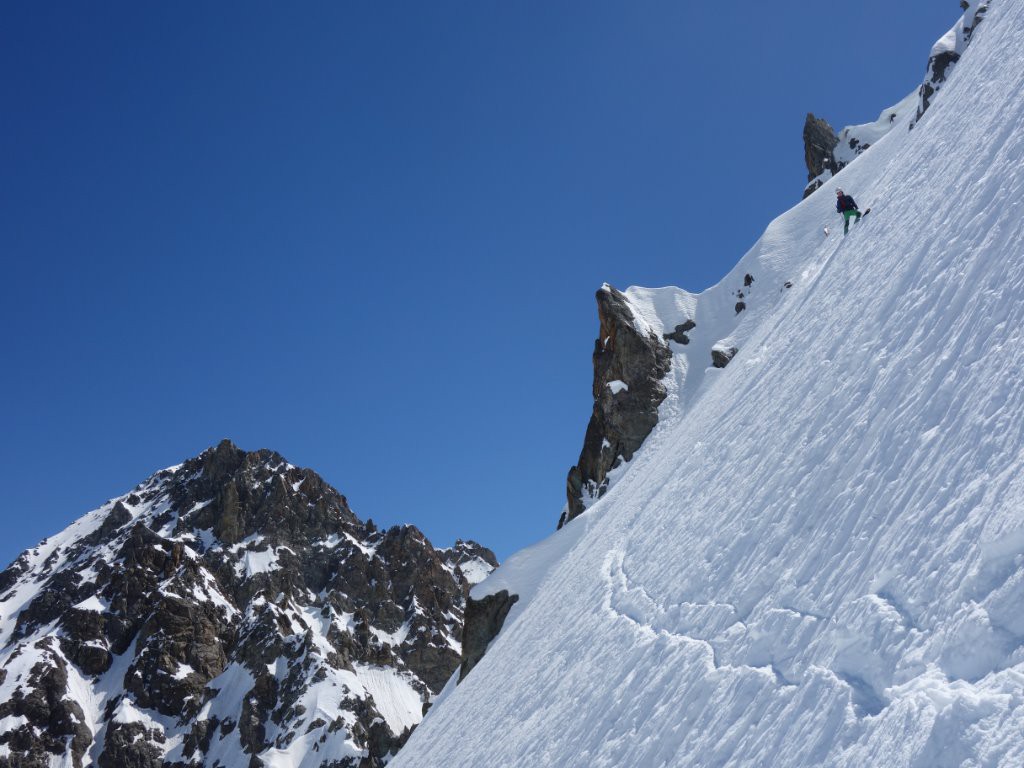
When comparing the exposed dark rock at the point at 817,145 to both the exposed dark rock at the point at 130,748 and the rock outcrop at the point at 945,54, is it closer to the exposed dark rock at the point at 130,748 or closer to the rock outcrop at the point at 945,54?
the rock outcrop at the point at 945,54

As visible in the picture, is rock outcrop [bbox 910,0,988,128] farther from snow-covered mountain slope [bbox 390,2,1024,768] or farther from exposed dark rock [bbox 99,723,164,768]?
exposed dark rock [bbox 99,723,164,768]

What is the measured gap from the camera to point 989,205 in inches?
392

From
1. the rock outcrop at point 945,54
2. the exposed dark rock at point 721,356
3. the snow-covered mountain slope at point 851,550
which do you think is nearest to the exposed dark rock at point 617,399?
the exposed dark rock at point 721,356

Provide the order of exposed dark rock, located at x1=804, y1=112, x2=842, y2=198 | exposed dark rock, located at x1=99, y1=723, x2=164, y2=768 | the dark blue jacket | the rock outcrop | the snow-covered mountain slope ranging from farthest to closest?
1. exposed dark rock, located at x1=99, y1=723, x2=164, y2=768
2. exposed dark rock, located at x1=804, y1=112, x2=842, y2=198
3. the rock outcrop
4. the dark blue jacket
5. the snow-covered mountain slope

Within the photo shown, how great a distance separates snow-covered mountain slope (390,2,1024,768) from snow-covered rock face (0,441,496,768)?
92.6m

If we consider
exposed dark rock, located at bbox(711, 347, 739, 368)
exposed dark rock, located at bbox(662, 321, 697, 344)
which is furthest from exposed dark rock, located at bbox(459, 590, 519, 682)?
exposed dark rock, located at bbox(662, 321, 697, 344)

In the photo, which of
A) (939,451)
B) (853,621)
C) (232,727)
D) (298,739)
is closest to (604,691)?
(853,621)

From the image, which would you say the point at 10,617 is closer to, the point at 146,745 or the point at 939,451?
the point at 146,745

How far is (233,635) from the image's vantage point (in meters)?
136

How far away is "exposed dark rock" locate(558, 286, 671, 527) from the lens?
1667 inches

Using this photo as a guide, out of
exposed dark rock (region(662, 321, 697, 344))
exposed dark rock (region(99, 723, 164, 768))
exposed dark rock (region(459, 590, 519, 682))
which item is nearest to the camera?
exposed dark rock (region(459, 590, 519, 682))

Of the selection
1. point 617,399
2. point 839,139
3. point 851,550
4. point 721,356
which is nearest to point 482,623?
point 617,399

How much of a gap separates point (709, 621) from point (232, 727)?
439ft

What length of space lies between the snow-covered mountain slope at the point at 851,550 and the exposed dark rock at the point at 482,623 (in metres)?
13.1
